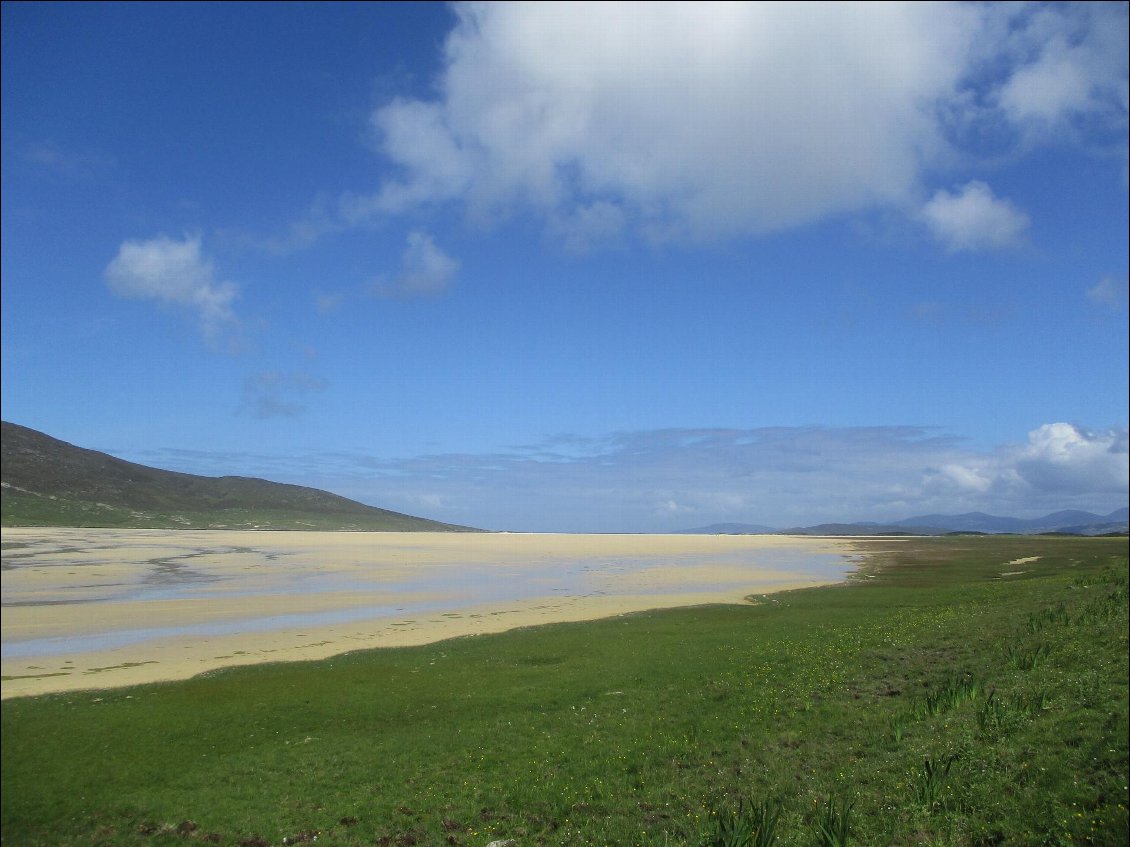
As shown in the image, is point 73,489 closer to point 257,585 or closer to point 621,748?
point 257,585

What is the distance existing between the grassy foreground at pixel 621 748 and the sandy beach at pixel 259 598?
27.8 feet

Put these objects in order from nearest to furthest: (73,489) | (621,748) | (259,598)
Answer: (621,748) → (259,598) → (73,489)

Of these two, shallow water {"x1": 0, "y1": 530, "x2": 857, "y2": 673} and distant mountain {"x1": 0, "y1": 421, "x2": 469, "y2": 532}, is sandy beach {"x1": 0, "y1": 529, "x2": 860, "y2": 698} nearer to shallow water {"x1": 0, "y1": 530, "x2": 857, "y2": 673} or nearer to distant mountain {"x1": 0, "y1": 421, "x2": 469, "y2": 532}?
shallow water {"x1": 0, "y1": 530, "x2": 857, "y2": 673}

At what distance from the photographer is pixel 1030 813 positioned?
12.2 m

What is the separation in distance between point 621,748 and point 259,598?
51780 millimetres

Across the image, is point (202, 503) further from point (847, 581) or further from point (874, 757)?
point (874, 757)

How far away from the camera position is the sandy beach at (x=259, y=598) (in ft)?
120

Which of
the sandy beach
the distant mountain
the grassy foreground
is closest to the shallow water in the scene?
the sandy beach

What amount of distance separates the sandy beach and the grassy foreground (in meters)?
8.49

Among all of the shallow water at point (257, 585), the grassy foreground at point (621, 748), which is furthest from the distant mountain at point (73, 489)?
the grassy foreground at point (621, 748)

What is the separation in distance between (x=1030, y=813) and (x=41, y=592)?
74.4 meters

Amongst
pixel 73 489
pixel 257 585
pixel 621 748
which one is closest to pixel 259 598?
pixel 257 585

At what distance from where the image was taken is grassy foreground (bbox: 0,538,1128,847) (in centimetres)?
1357

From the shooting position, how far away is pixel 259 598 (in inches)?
2403
